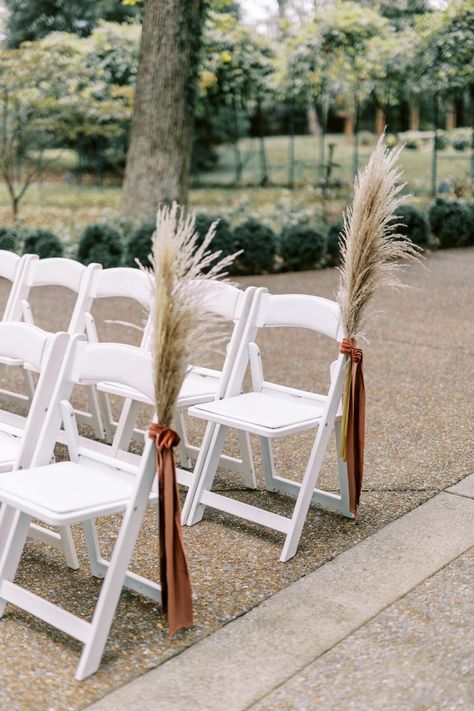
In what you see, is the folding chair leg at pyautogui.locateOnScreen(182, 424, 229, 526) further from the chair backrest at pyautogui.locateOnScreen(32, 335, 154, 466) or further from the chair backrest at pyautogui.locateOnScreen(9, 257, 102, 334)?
the chair backrest at pyautogui.locateOnScreen(9, 257, 102, 334)

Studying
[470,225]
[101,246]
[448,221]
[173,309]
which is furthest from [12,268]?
[470,225]

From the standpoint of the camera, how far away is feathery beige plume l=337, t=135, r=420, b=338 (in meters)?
4.11

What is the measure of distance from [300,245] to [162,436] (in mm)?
11014

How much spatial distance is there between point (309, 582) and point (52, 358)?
138cm

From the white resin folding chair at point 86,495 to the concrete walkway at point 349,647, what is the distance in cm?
30

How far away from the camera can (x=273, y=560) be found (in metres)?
4.14

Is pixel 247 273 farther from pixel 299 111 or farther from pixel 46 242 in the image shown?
pixel 299 111

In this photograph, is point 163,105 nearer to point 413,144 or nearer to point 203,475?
point 203,475

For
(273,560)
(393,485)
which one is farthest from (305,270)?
(273,560)

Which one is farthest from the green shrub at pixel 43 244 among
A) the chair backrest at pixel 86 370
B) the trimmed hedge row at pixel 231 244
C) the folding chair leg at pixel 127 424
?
the chair backrest at pixel 86 370

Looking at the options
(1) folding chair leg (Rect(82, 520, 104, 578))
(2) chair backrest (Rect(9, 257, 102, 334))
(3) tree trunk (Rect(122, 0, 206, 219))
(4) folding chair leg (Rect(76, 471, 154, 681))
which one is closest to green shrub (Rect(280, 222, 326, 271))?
(3) tree trunk (Rect(122, 0, 206, 219))

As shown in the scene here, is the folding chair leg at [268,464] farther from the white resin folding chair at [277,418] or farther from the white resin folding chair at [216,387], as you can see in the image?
the white resin folding chair at [216,387]

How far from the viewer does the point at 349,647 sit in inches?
133

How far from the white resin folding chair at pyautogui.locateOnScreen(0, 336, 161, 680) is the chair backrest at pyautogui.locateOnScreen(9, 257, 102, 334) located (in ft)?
6.23
